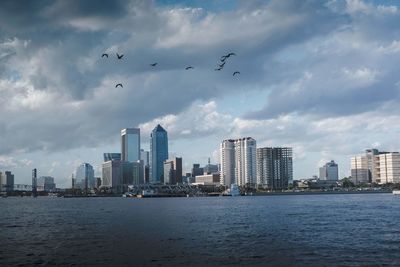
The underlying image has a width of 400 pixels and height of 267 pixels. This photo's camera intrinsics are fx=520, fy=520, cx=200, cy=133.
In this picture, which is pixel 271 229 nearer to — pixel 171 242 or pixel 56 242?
pixel 171 242

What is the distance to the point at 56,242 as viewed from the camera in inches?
3063

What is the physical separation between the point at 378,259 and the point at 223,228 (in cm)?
4185

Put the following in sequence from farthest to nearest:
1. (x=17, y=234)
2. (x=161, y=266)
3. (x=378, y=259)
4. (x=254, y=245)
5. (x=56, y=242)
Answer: (x=17, y=234)
(x=56, y=242)
(x=254, y=245)
(x=378, y=259)
(x=161, y=266)

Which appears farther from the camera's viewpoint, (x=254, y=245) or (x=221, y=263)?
(x=254, y=245)

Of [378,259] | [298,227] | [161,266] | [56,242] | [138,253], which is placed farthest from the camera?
[298,227]

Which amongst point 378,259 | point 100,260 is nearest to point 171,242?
point 100,260

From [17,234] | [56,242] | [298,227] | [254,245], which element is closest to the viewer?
[254,245]

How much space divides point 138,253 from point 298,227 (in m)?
42.2

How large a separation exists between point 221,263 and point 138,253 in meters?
12.0

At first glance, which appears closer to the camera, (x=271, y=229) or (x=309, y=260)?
(x=309, y=260)

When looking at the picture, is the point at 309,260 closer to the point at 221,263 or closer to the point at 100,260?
the point at 221,263

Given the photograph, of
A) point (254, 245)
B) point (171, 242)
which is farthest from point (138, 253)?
point (254, 245)

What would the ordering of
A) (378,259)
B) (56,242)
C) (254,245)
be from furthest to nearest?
(56,242) < (254,245) < (378,259)

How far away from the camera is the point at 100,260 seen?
198ft
